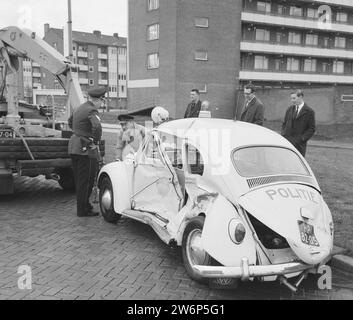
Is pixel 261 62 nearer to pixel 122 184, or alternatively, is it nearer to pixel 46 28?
pixel 122 184

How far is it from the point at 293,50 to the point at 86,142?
1759 inches

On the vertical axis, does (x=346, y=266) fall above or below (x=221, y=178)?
below

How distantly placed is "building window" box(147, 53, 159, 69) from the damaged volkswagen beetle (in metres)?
35.8

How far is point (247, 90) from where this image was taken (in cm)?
767

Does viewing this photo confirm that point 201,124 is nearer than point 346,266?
No

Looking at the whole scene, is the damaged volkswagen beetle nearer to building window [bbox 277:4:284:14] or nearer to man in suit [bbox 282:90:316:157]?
man in suit [bbox 282:90:316:157]

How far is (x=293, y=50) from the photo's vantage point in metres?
47.3

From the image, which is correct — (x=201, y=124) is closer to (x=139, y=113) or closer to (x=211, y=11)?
(x=139, y=113)

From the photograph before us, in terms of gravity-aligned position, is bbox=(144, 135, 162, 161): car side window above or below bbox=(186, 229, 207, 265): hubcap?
above

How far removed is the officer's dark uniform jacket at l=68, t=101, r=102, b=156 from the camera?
6.68 meters

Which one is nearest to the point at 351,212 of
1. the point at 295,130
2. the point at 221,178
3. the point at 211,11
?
the point at 295,130

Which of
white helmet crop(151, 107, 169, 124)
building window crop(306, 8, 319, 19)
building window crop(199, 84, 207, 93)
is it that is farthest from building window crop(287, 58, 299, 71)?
white helmet crop(151, 107, 169, 124)
